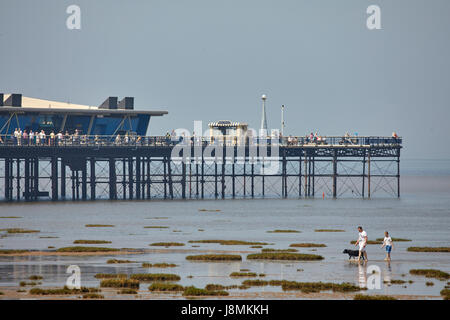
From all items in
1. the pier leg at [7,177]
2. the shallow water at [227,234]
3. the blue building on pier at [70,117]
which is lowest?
the shallow water at [227,234]

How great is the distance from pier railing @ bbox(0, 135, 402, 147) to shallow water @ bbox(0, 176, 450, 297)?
22.5 ft

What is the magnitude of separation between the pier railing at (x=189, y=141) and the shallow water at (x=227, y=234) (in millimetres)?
6857

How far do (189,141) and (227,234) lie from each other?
139 ft

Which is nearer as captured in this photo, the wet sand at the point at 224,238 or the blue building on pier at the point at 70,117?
the wet sand at the point at 224,238

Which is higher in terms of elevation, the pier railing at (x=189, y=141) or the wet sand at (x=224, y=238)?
the pier railing at (x=189, y=141)

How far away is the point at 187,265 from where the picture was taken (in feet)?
162

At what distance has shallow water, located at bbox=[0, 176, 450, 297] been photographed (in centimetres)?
4575

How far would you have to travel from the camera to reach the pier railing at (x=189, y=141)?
350 ft

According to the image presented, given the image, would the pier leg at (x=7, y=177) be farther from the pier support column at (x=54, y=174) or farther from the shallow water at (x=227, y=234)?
→ the pier support column at (x=54, y=174)

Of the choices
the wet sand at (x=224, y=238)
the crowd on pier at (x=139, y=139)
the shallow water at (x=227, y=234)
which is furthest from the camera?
the crowd on pier at (x=139, y=139)

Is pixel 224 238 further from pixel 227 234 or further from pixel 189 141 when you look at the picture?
pixel 189 141

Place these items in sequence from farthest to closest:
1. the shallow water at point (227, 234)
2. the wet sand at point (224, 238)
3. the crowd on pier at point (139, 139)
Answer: the crowd on pier at point (139, 139)
the shallow water at point (227, 234)
the wet sand at point (224, 238)

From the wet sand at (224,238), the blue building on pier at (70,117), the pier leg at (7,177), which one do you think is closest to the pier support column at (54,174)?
the wet sand at (224,238)
